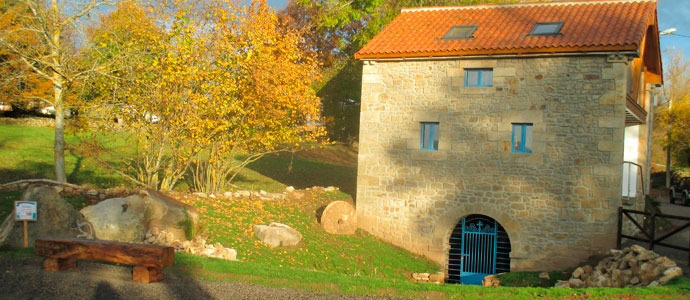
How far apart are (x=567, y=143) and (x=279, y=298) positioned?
394 inches

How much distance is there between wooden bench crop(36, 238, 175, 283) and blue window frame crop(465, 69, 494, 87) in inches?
415

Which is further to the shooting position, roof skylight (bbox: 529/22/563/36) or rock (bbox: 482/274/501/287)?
roof skylight (bbox: 529/22/563/36)

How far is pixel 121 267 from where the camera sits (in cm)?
820

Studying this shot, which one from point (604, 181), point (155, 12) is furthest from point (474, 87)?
point (155, 12)

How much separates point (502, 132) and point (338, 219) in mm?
5375

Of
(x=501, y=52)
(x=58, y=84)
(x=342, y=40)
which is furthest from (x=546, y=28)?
(x=342, y=40)

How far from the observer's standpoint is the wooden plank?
24.0 feet

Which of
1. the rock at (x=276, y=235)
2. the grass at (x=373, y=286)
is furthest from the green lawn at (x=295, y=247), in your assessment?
the rock at (x=276, y=235)

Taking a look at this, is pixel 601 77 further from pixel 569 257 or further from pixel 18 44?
pixel 18 44

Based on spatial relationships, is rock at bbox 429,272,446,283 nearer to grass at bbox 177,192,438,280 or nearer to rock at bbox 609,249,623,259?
grass at bbox 177,192,438,280

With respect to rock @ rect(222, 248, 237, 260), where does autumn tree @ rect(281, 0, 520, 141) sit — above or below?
above

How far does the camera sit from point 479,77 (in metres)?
15.3

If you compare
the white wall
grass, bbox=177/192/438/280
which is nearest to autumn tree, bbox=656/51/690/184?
the white wall

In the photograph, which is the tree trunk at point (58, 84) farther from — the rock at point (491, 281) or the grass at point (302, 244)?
the rock at point (491, 281)
